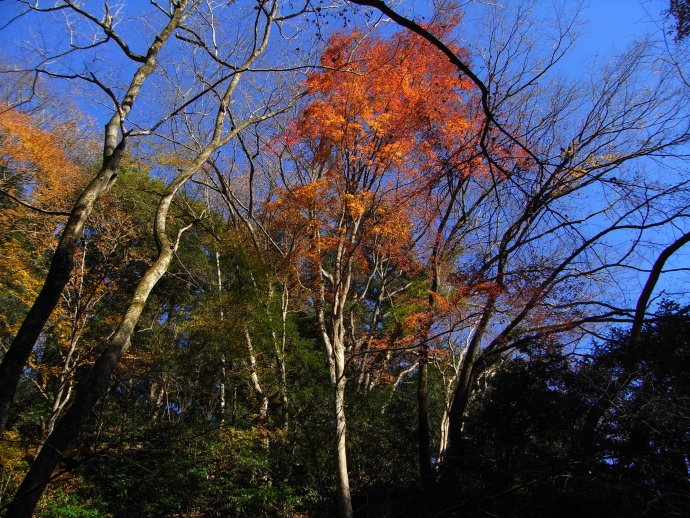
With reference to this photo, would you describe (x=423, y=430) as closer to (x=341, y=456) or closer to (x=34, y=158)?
(x=341, y=456)

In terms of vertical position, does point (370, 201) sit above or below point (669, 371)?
above

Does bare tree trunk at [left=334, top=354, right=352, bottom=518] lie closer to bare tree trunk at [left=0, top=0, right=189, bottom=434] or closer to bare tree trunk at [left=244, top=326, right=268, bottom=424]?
bare tree trunk at [left=244, top=326, right=268, bottom=424]

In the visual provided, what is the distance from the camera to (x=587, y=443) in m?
5.34

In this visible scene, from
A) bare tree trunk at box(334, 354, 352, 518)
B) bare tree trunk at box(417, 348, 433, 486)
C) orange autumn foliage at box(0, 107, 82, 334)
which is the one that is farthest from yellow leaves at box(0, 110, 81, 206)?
bare tree trunk at box(417, 348, 433, 486)

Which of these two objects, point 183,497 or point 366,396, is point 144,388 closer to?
point 183,497

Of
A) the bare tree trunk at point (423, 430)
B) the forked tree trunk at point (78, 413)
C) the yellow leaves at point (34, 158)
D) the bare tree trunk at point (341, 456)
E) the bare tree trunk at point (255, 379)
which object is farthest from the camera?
the yellow leaves at point (34, 158)

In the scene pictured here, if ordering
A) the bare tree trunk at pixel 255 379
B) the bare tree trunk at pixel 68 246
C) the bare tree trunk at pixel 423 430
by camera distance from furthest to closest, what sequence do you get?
the bare tree trunk at pixel 255 379, the bare tree trunk at pixel 423 430, the bare tree trunk at pixel 68 246

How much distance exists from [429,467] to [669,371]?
4687 millimetres

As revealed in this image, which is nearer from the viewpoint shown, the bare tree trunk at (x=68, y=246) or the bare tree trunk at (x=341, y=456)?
the bare tree trunk at (x=68, y=246)

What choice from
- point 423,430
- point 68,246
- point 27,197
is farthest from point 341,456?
point 27,197

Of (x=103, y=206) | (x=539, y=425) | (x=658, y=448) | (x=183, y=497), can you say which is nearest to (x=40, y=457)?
(x=658, y=448)

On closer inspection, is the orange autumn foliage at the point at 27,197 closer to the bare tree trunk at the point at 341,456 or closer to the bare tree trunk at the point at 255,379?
the bare tree trunk at the point at 255,379

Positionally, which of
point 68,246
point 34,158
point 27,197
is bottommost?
point 68,246

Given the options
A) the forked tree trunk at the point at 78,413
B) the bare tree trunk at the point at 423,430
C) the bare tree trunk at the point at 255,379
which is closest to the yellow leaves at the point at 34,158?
the bare tree trunk at the point at 255,379
